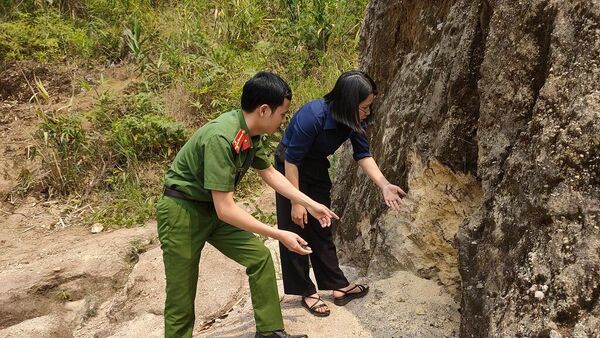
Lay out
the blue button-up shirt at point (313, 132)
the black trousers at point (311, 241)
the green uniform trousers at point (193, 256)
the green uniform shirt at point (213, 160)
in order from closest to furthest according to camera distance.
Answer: the green uniform shirt at point (213, 160), the green uniform trousers at point (193, 256), the blue button-up shirt at point (313, 132), the black trousers at point (311, 241)

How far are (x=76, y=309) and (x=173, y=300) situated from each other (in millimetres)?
3080

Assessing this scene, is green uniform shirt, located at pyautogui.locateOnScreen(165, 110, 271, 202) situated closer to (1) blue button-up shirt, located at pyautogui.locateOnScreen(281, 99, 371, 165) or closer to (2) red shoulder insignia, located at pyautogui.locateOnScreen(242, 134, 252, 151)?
(2) red shoulder insignia, located at pyautogui.locateOnScreen(242, 134, 252, 151)

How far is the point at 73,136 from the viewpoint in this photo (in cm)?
859

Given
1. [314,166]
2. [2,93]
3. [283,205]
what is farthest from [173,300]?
[2,93]

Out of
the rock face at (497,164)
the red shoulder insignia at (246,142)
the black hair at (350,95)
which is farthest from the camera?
the black hair at (350,95)

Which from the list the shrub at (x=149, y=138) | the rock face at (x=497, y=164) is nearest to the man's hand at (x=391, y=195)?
the rock face at (x=497, y=164)

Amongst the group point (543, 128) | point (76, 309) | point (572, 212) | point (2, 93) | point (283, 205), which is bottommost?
point (76, 309)

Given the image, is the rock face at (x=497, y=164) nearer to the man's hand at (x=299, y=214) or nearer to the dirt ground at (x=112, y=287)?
the dirt ground at (x=112, y=287)

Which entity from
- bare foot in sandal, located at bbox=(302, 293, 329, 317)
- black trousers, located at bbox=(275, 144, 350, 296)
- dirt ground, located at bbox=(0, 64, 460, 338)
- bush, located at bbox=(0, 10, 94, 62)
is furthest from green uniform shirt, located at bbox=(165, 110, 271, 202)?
bush, located at bbox=(0, 10, 94, 62)

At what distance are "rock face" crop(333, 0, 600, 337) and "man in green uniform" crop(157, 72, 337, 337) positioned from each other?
29.1 inches

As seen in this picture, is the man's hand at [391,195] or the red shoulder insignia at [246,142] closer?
the red shoulder insignia at [246,142]

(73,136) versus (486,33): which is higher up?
(486,33)

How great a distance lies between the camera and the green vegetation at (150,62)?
8414mm

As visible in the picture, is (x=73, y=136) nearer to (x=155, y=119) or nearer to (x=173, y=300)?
(x=155, y=119)
